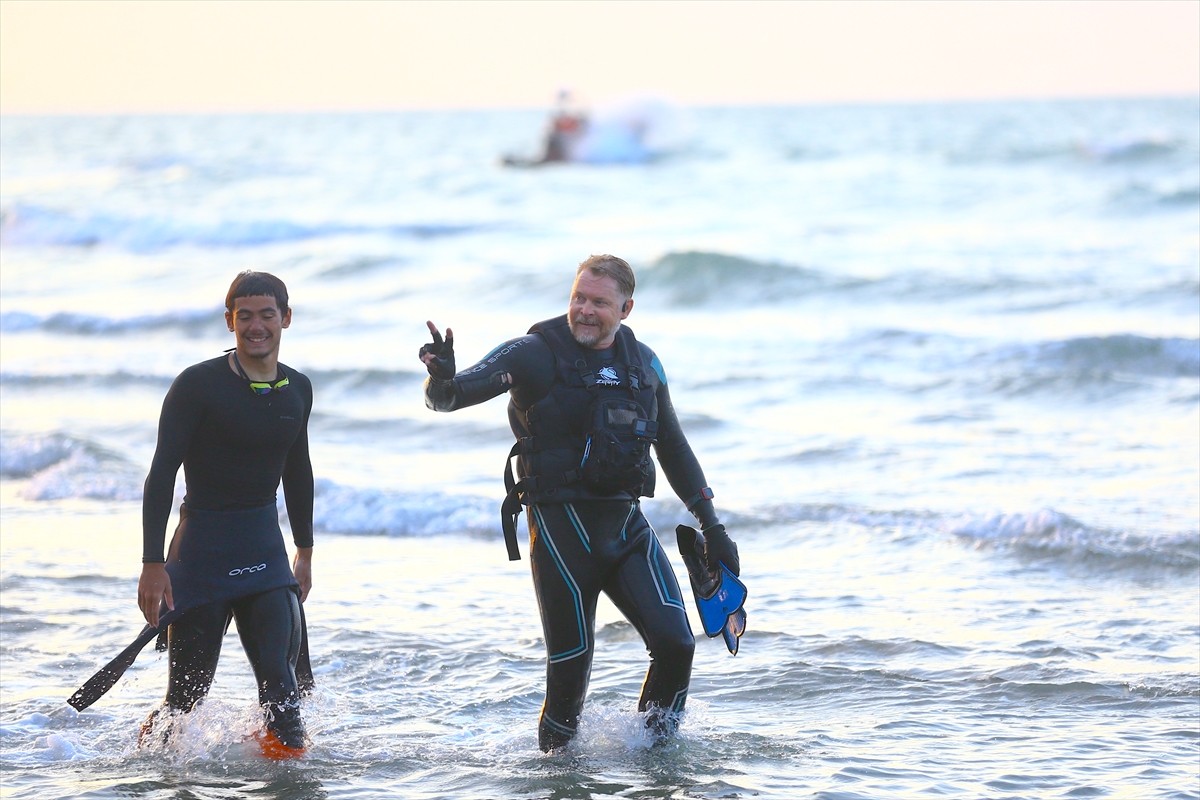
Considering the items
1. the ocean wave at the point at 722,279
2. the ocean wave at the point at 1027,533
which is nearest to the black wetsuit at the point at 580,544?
the ocean wave at the point at 1027,533

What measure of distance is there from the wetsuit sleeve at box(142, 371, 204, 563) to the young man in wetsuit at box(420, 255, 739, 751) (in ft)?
3.31

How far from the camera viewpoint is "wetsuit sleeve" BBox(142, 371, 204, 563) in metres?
4.91

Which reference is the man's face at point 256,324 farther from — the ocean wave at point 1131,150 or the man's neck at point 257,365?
the ocean wave at point 1131,150

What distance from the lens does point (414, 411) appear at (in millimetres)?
14844

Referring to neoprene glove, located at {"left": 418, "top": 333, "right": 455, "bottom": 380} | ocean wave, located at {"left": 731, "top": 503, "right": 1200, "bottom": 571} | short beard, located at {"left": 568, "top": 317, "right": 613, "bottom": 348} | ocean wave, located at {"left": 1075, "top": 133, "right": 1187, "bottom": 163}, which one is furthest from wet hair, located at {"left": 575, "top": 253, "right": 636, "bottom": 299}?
ocean wave, located at {"left": 1075, "top": 133, "right": 1187, "bottom": 163}

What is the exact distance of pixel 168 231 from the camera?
3484 centimetres

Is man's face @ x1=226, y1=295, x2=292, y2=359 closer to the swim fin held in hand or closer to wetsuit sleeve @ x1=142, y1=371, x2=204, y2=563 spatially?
wetsuit sleeve @ x1=142, y1=371, x2=204, y2=563

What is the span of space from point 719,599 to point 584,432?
878mm

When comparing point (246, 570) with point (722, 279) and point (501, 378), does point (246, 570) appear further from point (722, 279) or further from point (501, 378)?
point (722, 279)

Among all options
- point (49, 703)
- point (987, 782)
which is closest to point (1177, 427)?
point (987, 782)

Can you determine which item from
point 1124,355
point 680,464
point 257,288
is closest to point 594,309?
point 680,464

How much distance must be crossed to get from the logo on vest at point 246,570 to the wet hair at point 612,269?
151 centimetres

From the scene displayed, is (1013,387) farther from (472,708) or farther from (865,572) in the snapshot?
(472,708)

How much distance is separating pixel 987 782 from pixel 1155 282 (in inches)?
674
